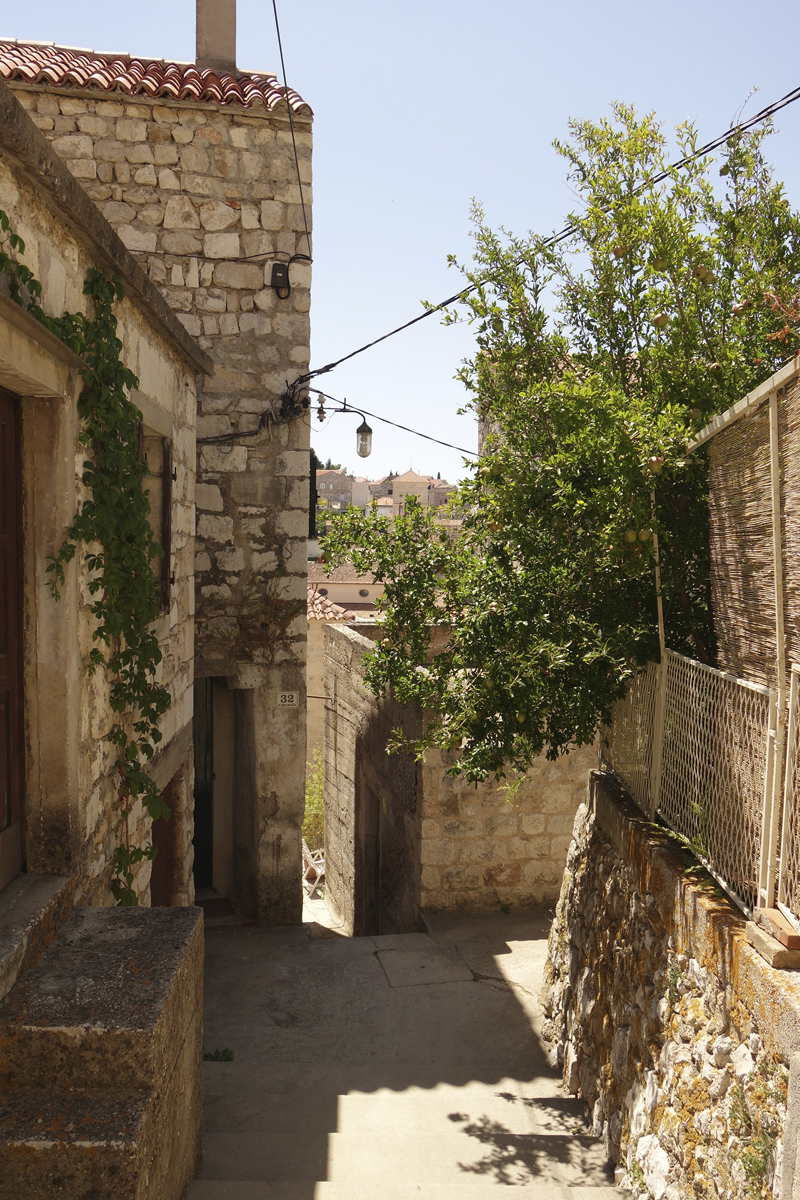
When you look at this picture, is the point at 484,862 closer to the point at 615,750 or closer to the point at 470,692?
the point at 615,750

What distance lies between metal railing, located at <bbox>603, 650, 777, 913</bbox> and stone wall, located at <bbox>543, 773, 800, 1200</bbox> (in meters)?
0.14

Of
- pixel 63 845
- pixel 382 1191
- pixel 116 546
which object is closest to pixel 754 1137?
pixel 382 1191

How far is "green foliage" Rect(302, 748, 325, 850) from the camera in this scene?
46.7 ft

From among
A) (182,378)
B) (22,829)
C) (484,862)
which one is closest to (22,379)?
(22,829)

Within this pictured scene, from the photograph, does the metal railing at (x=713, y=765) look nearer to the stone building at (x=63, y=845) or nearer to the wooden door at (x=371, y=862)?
the stone building at (x=63, y=845)

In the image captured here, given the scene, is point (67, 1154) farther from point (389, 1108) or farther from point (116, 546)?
point (389, 1108)

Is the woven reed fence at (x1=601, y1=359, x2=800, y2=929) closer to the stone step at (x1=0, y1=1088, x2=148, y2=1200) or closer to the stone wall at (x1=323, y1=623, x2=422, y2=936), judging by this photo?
the stone step at (x1=0, y1=1088, x2=148, y2=1200)

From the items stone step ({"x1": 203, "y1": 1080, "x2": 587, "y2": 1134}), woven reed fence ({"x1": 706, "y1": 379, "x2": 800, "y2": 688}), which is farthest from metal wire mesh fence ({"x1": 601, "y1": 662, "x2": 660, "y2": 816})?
stone step ({"x1": 203, "y1": 1080, "x2": 587, "y2": 1134})

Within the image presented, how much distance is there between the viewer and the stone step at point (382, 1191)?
126 inches

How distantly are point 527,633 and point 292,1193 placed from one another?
2.41m

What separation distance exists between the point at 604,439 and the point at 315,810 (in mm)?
11302

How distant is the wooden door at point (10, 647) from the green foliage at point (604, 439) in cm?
204

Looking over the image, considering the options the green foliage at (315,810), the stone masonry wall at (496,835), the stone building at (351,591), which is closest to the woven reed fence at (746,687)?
the stone masonry wall at (496,835)

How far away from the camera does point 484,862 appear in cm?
738
